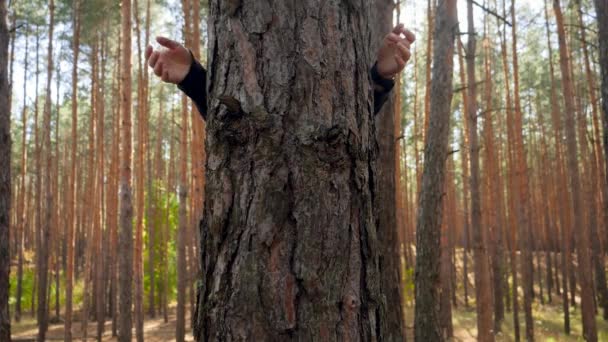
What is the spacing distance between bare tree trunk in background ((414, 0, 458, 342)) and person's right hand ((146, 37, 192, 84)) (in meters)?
5.12

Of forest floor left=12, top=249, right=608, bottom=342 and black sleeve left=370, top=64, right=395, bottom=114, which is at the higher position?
black sleeve left=370, top=64, right=395, bottom=114

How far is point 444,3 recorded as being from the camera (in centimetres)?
668

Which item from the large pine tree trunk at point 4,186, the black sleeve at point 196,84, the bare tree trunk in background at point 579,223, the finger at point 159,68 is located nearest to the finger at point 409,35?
the black sleeve at point 196,84

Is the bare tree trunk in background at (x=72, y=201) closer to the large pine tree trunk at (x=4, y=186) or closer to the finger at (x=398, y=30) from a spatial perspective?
the large pine tree trunk at (x=4, y=186)

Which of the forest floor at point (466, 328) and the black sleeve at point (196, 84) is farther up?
the black sleeve at point (196, 84)

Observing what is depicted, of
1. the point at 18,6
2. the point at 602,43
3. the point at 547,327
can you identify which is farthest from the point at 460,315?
the point at 18,6

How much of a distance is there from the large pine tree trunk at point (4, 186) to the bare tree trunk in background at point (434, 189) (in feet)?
14.1

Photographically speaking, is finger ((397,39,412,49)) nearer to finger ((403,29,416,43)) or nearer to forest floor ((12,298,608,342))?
finger ((403,29,416,43))

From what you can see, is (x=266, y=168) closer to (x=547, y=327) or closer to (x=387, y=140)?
(x=387, y=140)

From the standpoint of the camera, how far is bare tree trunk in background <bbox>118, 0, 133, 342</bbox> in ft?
31.1

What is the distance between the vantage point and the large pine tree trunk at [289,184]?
118 cm

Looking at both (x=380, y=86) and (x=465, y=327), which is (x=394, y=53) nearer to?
(x=380, y=86)

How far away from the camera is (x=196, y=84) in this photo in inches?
60.8

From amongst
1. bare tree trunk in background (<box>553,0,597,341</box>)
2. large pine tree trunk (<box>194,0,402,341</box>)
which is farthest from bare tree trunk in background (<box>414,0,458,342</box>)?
large pine tree trunk (<box>194,0,402,341</box>)
